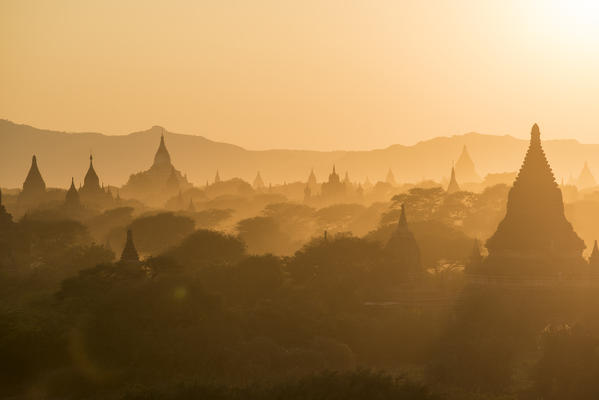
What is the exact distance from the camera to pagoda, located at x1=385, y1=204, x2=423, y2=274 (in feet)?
221

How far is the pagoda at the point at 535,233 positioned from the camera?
206 ft

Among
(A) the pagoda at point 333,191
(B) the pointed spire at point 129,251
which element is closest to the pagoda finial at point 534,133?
(B) the pointed spire at point 129,251

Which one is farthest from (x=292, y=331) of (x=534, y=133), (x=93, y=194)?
(x=93, y=194)

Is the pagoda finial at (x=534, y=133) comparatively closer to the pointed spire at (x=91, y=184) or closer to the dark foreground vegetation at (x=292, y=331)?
the dark foreground vegetation at (x=292, y=331)

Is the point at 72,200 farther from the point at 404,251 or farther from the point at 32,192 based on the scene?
the point at 404,251

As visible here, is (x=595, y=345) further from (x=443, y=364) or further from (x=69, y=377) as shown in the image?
(x=69, y=377)

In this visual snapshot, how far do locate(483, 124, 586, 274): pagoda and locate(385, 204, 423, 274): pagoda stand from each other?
4.92 m

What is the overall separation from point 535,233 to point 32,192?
10433 centimetres

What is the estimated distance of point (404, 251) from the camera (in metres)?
68.4

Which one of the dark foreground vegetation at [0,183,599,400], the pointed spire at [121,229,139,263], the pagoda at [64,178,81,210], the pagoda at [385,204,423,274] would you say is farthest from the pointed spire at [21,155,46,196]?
the pagoda at [385,204,423,274]

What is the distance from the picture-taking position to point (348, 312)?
192 feet

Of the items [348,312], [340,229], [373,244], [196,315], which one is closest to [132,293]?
[196,315]

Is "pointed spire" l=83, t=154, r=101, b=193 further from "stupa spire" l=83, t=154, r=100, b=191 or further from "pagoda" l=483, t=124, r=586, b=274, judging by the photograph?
"pagoda" l=483, t=124, r=586, b=274

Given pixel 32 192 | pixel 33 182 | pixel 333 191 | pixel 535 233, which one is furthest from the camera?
pixel 333 191
